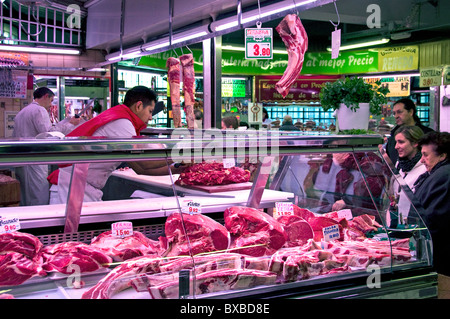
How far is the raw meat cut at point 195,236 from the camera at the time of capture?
243 cm

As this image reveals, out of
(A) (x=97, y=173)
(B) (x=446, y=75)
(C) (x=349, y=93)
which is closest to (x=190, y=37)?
(C) (x=349, y=93)

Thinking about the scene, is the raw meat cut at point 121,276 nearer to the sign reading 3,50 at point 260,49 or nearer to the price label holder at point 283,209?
the price label holder at point 283,209

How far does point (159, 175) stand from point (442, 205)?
222cm

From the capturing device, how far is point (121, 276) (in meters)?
2.13

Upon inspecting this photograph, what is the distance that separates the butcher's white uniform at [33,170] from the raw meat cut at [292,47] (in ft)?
15.4

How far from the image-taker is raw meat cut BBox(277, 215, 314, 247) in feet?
8.95

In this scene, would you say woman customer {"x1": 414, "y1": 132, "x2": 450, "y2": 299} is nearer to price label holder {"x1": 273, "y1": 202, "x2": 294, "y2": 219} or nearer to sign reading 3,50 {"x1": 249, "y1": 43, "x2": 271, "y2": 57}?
price label holder {"x1": 273, "y1": 202, "x2": 294, "y2": 219}

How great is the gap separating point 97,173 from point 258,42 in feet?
7.17

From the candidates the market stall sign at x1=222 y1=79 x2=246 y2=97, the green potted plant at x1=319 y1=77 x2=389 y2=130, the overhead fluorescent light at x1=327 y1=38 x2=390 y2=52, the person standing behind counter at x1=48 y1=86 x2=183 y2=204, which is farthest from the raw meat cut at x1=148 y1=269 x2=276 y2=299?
the market stall sign at x1=222 y1=79 x2=246 y2=97

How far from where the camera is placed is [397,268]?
245 centimetres

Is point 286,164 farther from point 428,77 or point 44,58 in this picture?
point 44,58

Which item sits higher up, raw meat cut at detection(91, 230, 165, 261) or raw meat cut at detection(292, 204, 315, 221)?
raw meat cut at detection(292, 204, 315, 221)

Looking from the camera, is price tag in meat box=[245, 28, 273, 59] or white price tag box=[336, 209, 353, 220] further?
price tag in meat box=[245, 28, 273, 59]

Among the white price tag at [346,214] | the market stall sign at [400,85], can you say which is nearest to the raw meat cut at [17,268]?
the white price tag at [346,214]
